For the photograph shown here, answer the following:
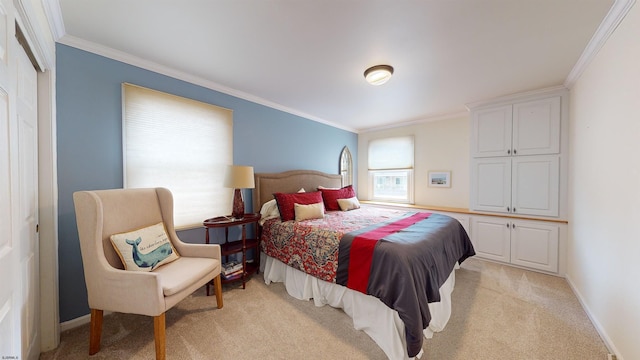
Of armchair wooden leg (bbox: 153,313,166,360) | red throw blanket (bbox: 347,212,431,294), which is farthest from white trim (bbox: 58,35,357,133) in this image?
red throw blanket (bbox: 347,212,431,294)

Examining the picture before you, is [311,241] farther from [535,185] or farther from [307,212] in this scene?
[535,185]

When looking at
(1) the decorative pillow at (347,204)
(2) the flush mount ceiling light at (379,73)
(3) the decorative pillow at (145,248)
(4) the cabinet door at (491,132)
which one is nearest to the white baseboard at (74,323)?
(3) the decorative pillow at (145,248)

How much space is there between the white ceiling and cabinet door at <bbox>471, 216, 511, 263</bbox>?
6.14ft

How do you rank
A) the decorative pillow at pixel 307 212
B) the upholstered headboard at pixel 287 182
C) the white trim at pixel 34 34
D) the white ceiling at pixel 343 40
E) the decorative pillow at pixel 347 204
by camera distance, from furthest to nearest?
the decorative pillow at pixel 347 204 < the upholstered headboard at pixel 287 182 < the decorative pillow at pixel 307 212 < the white ceiling at pixel 343 40 < the white trim at pixel 34 34

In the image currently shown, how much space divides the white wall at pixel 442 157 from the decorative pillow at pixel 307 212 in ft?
8.08

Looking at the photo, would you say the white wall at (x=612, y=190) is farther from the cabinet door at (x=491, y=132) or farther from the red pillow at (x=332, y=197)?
the red pillow at (x=332, y=197)

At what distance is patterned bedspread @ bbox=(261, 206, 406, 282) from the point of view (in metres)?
2.06

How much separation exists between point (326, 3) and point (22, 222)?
229 centimetres

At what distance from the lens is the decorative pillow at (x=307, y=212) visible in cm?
274

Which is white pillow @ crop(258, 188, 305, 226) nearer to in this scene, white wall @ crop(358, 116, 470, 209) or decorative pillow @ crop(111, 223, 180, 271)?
decorative pillow @ crop(111, 223, 180, 271)

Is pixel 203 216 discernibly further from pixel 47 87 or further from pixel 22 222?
pixel 47 87

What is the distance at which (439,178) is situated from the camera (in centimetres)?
408

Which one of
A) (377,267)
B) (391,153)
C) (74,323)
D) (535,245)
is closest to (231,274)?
(74,323)

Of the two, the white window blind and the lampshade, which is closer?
the white window blind
